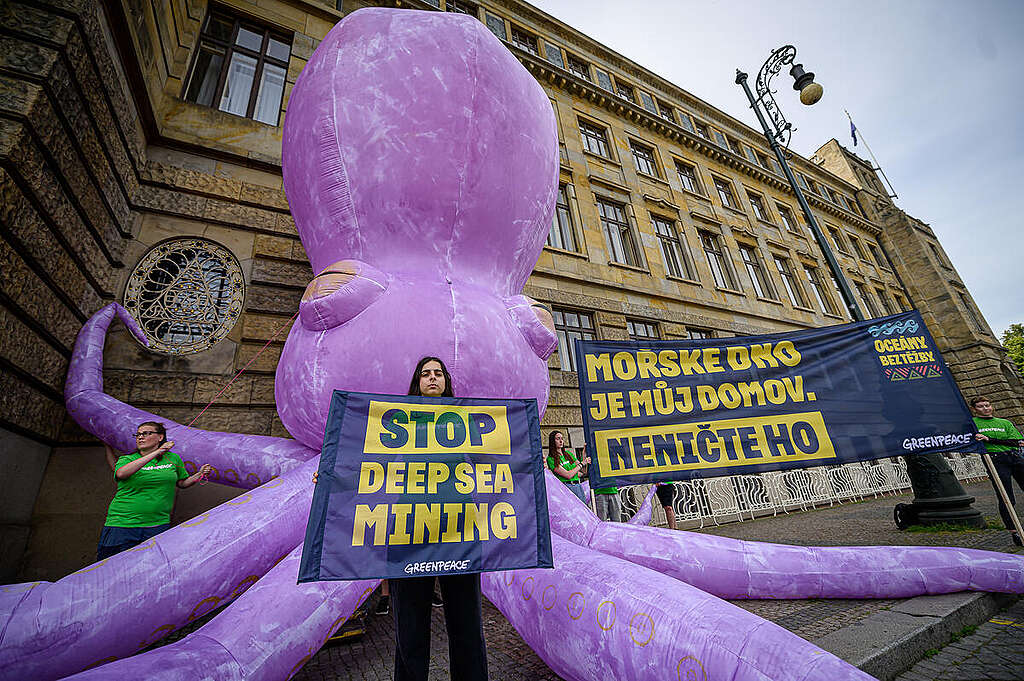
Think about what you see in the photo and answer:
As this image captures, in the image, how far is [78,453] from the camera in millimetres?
3791

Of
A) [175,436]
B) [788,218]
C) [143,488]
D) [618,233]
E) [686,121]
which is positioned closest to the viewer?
[143,488]

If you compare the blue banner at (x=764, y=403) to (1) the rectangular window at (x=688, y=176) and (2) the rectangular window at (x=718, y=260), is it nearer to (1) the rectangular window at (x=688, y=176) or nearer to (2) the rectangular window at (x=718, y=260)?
(2) the rectangular window at (x=718, y=260)

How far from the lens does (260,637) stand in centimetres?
160

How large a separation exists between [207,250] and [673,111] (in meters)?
17.1

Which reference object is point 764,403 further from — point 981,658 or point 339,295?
point 339,295

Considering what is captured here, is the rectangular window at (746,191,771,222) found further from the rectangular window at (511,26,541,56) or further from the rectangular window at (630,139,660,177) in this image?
the rectangular window at (511,26,541,56)

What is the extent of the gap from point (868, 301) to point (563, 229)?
704 inches

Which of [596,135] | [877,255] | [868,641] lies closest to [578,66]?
[596,135]

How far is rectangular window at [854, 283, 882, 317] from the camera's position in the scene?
62.1 ft

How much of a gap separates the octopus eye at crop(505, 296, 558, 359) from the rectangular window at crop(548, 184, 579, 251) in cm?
696

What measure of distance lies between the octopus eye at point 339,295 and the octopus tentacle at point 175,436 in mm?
986

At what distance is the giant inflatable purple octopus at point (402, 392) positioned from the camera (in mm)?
1478

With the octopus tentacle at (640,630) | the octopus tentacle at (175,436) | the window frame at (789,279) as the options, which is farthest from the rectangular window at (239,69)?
the window frame at (789,279)

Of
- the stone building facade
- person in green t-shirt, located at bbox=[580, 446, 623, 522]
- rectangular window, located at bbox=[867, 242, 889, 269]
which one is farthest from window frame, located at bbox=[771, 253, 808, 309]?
person in green t-shirt, located at bbox=[580, 446, 623, 522]
